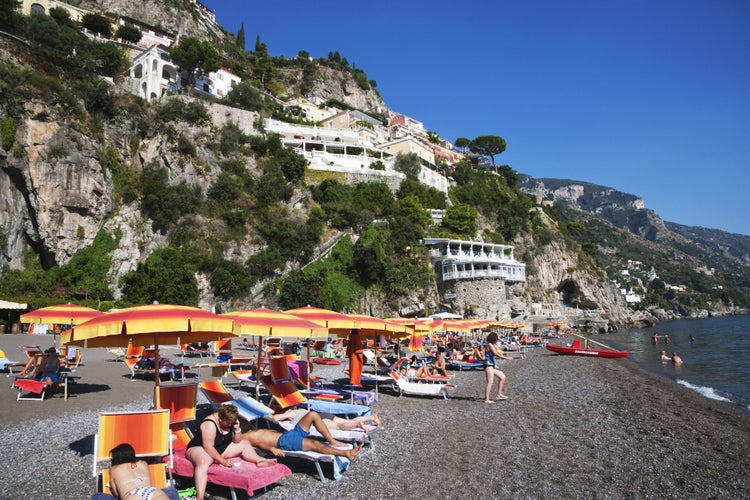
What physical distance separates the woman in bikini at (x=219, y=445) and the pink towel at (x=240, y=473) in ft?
0.23

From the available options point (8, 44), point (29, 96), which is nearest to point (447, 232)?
point (29, 96)

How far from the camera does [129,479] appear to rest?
4000 millimetres

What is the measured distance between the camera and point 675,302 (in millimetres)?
109125

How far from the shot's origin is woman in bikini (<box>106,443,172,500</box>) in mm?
3850

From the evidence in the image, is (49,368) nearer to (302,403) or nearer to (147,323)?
(302,403)

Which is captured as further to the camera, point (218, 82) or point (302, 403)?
point (218, 82)

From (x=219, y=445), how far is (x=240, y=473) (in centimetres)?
48

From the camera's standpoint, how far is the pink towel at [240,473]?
14.8ft

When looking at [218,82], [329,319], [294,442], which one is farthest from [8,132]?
[294,442]

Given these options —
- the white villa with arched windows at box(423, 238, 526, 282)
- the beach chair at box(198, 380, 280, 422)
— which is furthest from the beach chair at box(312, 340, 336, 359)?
the white villa with arched windows at box(423, 238, 526, 282)

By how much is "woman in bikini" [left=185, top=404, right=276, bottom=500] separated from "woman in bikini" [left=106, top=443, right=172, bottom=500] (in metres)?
0.50

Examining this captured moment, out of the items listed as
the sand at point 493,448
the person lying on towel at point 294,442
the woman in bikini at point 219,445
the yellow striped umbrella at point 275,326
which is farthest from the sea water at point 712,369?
the woman in bikini at point 219,445

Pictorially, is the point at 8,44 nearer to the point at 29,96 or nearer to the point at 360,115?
the point at 29,96

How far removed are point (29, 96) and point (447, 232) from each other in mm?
33849
